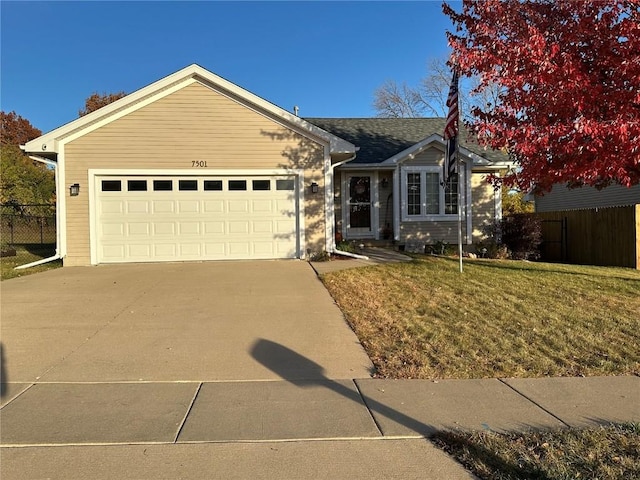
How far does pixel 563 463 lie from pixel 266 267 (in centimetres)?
886

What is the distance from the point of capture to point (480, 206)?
15.8 meters

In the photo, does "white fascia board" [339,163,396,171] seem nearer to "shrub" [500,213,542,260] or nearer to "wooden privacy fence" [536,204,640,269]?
"shrub" [500,213,542,260]

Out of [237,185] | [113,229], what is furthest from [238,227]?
[113,229]

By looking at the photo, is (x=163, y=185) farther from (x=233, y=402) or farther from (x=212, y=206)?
(x=233, y=402)

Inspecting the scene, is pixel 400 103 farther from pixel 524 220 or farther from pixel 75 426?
pixel 75 426

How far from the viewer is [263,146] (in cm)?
1258

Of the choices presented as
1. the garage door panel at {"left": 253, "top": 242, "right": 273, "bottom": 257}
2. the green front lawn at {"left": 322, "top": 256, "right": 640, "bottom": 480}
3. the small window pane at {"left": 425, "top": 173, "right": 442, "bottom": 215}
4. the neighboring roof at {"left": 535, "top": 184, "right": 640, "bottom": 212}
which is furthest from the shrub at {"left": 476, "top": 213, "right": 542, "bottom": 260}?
the garage door panel at {"left": 253, "top": 242, "right": 273, "bottom": 257}

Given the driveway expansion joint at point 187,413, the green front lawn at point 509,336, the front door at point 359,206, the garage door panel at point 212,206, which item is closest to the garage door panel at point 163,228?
the garage door panel at point 212,206

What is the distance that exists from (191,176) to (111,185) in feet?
6.85

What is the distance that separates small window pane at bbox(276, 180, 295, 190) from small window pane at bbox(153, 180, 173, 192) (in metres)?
2.83

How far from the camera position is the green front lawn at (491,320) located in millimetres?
5066

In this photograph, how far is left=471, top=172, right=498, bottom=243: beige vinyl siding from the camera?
1567 centimetres

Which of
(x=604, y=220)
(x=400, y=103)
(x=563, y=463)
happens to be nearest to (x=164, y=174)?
(x=563, y=463)

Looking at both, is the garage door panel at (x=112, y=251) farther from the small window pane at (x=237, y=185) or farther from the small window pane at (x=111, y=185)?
the small window pane at (x=237, y=185)
